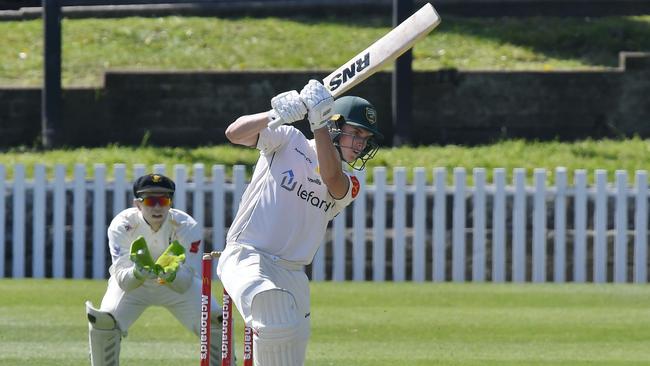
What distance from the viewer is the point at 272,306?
620 cm

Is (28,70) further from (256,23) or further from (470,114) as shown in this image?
(470,114)

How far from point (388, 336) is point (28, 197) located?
15.2ft

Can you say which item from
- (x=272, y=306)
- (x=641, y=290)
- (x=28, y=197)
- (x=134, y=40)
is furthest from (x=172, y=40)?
(x=272, y=306)

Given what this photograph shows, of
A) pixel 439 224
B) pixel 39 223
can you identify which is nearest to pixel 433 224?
pixel 439 224

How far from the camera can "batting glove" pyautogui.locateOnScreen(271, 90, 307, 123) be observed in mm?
5953

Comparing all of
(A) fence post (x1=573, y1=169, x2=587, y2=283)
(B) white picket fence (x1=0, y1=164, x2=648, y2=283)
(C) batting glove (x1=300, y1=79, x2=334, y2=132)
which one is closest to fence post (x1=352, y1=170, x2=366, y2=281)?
(B) white picket fence (x1=0, y1=164, x2=648, y2=283)

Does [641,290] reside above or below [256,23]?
below

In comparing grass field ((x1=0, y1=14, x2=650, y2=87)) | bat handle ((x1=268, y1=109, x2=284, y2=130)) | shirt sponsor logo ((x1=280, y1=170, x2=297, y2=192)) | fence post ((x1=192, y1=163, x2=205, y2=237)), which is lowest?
fence post ((x1=192, y1=163, x2=205, y2=237))

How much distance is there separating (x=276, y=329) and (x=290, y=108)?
971 mm

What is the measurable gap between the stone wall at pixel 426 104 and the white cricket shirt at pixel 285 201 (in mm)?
9359

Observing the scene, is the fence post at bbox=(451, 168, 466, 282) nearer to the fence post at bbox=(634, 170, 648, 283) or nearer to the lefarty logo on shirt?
the fence post at bbox=(634, 170, 648, 283)

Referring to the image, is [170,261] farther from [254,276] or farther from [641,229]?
[641,229]

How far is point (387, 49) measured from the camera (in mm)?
6438

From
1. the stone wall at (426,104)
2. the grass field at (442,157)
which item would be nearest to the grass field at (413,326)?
the grass field at (442,157)
